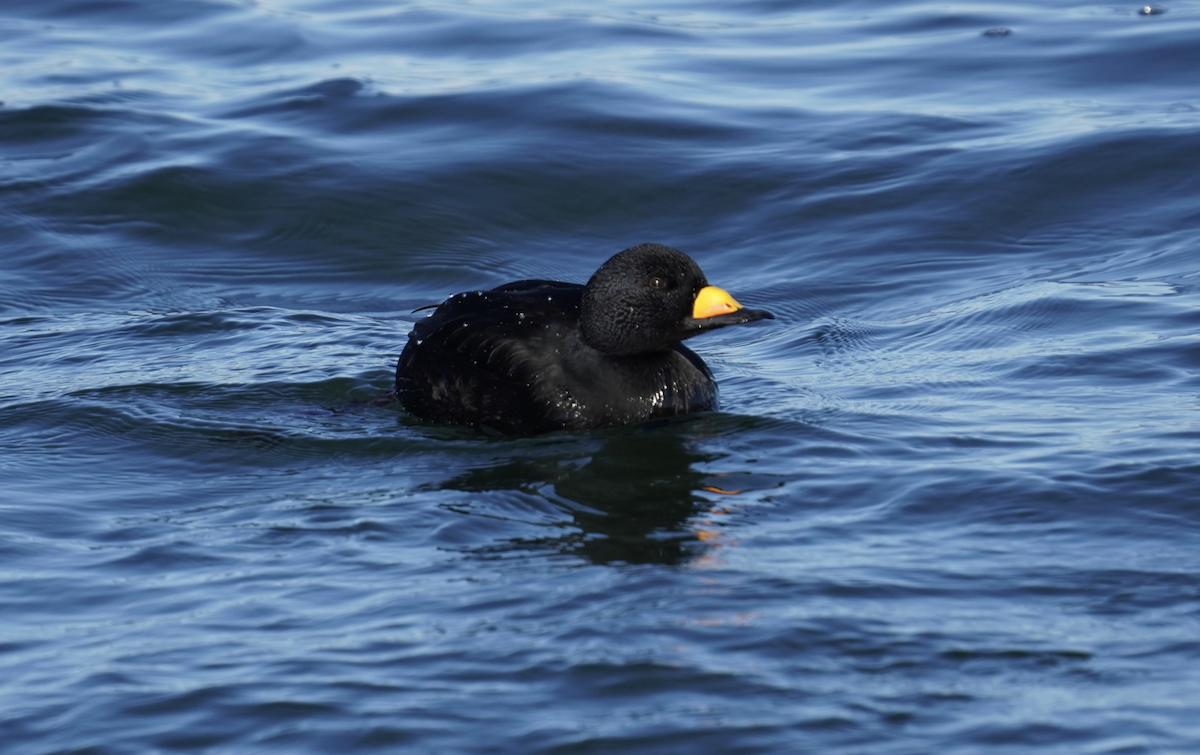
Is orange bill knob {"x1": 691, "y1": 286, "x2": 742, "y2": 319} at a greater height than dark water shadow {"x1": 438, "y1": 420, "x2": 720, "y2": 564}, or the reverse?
orange bill knob {"x1": 691, "y1": 286, "x2": 742, "y2": 319}

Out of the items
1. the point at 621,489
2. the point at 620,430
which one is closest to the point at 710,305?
the point at 620,430

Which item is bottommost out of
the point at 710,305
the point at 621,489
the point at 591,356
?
the point at 621,489

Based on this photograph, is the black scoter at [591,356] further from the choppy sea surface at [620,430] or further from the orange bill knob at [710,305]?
the choppy sea surface at [620,430]

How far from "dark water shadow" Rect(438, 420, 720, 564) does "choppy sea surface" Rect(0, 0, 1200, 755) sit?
0.08 feet

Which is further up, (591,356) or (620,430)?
(591,356)

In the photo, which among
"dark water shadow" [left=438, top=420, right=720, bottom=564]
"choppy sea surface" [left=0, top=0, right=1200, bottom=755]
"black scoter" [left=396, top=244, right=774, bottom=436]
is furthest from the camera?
"black scoter" [left=396, top=244, right=774, bottom=436]

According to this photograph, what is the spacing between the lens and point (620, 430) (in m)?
6.66

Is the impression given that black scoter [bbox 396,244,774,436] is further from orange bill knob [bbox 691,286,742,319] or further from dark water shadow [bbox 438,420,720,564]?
dark water shadow [bbox 438,420,720,564]

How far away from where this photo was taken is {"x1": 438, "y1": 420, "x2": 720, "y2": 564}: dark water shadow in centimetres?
526

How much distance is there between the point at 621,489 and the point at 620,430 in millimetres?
702

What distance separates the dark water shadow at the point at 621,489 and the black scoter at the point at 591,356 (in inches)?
6.8

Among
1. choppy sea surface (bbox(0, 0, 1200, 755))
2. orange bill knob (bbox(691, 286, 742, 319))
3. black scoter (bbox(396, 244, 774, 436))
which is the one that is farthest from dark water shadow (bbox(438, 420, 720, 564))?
orange bill knob (bbox(691, 286, 742, 319))

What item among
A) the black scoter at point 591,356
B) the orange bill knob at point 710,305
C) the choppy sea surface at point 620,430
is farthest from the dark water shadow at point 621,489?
the orange bill knob at point 710,305

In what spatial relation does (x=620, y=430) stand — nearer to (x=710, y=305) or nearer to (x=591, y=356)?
(x=591, y=356)
